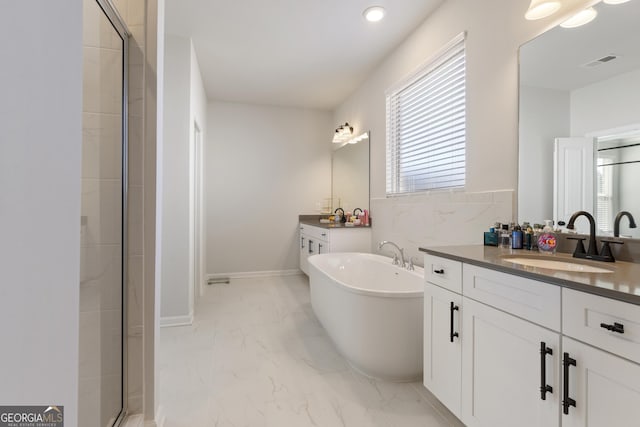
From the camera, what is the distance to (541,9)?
1534 millimetres

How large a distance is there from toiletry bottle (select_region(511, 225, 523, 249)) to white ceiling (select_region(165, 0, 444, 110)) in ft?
6.01

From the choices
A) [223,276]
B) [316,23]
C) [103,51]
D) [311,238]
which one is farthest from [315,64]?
[223,276]

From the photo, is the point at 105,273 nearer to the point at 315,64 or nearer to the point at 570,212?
the point at 570,212

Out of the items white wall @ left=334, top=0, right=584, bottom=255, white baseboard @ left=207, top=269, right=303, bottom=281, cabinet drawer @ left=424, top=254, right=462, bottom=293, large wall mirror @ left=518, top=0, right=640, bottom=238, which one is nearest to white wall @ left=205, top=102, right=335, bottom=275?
white baseboard @ left=207, top=269, right=303, bottom=281

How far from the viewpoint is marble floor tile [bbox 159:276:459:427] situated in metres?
1.64

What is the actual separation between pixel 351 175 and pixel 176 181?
88.8 inches

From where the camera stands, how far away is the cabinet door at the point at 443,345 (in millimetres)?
1432

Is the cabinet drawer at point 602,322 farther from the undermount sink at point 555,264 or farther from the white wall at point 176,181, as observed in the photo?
the white wall at point 176,181

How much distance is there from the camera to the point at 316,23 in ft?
8.91

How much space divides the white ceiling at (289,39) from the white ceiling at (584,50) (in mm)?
1083

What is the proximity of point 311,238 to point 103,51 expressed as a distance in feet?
10.6

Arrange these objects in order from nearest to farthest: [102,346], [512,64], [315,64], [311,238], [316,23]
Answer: [102,346], [512,64], [316,23], [315,64], [311,238]

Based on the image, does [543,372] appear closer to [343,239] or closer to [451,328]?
[451,328]

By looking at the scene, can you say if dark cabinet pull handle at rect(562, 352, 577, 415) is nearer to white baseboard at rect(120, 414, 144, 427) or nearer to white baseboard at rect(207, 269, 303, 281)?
white baseboard at rect(120, 414, 144, 427)
